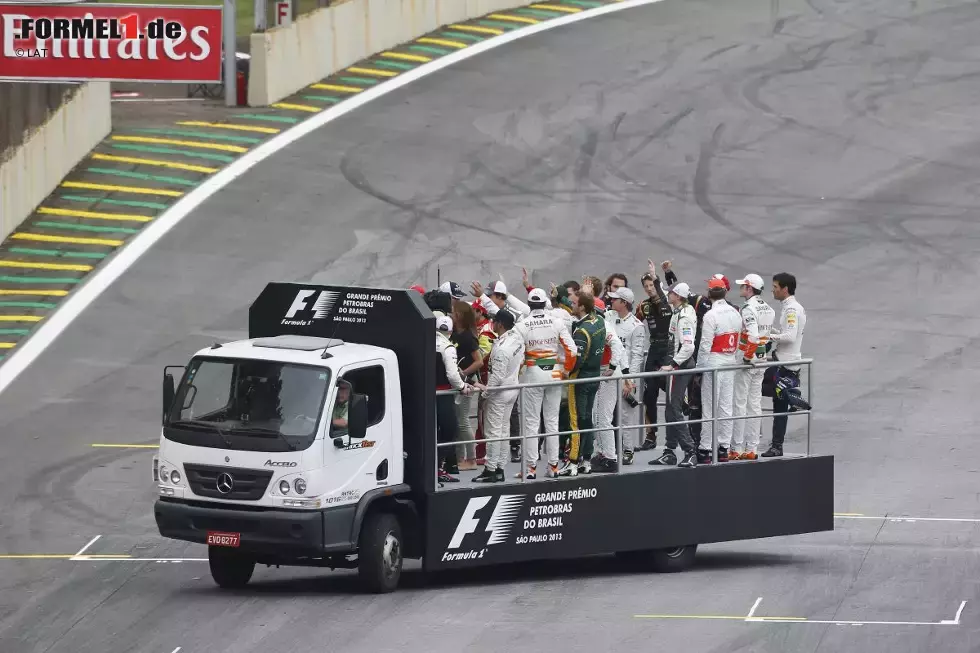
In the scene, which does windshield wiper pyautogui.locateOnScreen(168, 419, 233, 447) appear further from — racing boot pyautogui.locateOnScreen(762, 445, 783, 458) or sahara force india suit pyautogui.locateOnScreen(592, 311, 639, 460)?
racing boot pyautogui.locateOnScreen(762, 445, 783, 458)

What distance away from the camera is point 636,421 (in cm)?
1931

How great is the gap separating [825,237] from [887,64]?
10.6 meters

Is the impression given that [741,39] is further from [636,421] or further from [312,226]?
[636,421]

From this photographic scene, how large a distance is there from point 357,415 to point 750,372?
198 inches

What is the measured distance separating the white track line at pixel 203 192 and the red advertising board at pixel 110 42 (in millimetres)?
2355

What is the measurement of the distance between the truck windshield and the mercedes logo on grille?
265 millimetres

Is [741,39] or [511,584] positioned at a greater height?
[741,39]

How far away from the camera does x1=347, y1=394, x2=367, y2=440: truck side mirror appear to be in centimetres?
1583

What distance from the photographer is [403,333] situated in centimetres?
1672

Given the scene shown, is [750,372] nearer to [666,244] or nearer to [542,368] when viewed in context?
[542,368]

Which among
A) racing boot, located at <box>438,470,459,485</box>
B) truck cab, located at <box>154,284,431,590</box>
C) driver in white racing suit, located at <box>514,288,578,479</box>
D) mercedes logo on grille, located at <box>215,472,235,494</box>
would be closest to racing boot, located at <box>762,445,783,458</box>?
driver in white racing suit, located at <box>514,288,578,479</box>

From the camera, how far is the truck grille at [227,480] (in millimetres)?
15859

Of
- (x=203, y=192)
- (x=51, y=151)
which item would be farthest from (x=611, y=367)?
(x=51, y=151)

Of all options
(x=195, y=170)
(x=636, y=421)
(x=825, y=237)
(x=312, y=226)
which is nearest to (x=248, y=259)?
(x=312, y=226)
